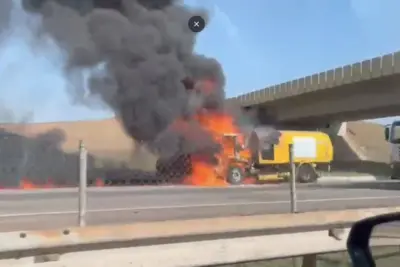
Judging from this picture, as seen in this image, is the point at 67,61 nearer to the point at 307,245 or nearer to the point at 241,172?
the point at 241,172

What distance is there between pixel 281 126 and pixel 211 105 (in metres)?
19.7

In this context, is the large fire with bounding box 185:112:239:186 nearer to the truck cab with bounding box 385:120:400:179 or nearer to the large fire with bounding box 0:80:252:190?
the large fire with bounding box 0:80:252:190

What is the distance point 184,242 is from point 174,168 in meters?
23.8

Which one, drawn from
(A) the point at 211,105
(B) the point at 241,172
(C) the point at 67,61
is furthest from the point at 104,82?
(B) the point at 241,172

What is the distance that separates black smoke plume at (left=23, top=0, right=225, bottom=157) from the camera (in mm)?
32250

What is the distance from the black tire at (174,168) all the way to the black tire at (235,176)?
81.2 inches

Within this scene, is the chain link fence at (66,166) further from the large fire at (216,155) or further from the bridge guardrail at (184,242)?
the bridge guardrail at (184,242)

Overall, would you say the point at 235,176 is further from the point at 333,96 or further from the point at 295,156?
the point at 333,96

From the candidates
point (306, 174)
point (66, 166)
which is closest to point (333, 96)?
point (306, 174)

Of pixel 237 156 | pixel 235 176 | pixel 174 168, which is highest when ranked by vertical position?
pixel 237 156

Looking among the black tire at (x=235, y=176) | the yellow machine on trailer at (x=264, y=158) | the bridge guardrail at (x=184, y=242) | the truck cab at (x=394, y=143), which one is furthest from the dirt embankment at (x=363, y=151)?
the bridge guardrail at (x=184, y=242)

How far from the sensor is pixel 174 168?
2864cm

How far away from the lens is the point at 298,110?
156 ft

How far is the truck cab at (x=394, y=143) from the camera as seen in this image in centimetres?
2788
